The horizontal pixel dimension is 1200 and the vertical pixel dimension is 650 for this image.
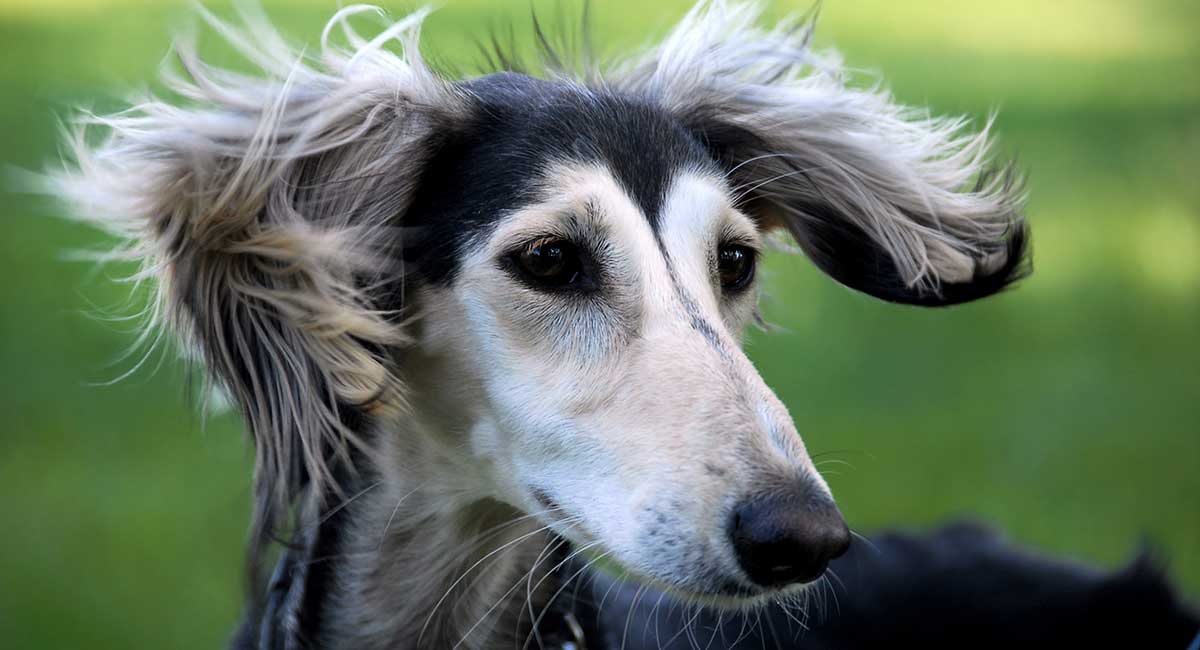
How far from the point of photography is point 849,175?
2.95 m

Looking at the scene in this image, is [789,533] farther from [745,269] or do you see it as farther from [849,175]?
[849,175]

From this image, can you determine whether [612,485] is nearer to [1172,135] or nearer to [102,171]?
[102,171]

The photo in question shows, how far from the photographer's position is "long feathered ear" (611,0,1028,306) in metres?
2.96

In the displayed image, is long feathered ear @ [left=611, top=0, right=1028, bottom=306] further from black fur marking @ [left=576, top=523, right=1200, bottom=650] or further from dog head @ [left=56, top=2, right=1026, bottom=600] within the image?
black fur marking @ [left=576, top=523, right=1200, bottom=650]

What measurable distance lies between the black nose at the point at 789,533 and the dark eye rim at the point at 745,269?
684 mm

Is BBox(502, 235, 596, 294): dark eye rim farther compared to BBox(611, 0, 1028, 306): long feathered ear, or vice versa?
BBox(611, 0, 1028, 306): long feathered ear

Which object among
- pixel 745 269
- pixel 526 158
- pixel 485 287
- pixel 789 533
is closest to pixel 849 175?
pixel 745 269

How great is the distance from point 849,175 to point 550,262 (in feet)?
2.68

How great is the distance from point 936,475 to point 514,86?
332 cm

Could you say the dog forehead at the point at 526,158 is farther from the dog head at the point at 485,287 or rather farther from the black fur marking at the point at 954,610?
the black fur marking at the point at 954,610

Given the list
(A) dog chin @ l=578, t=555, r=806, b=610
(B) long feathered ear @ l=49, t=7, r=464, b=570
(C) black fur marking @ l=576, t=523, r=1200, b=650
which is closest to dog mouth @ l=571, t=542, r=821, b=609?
(A) dog chin @ l=578, t=555, r=806, b=610

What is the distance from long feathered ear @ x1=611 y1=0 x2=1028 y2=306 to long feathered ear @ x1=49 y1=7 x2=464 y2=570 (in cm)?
78

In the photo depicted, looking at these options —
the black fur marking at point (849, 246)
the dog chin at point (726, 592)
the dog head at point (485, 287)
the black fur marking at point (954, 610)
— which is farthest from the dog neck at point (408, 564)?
the black fur marking at point (849, 246)

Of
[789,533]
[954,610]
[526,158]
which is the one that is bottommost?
[954,610]
